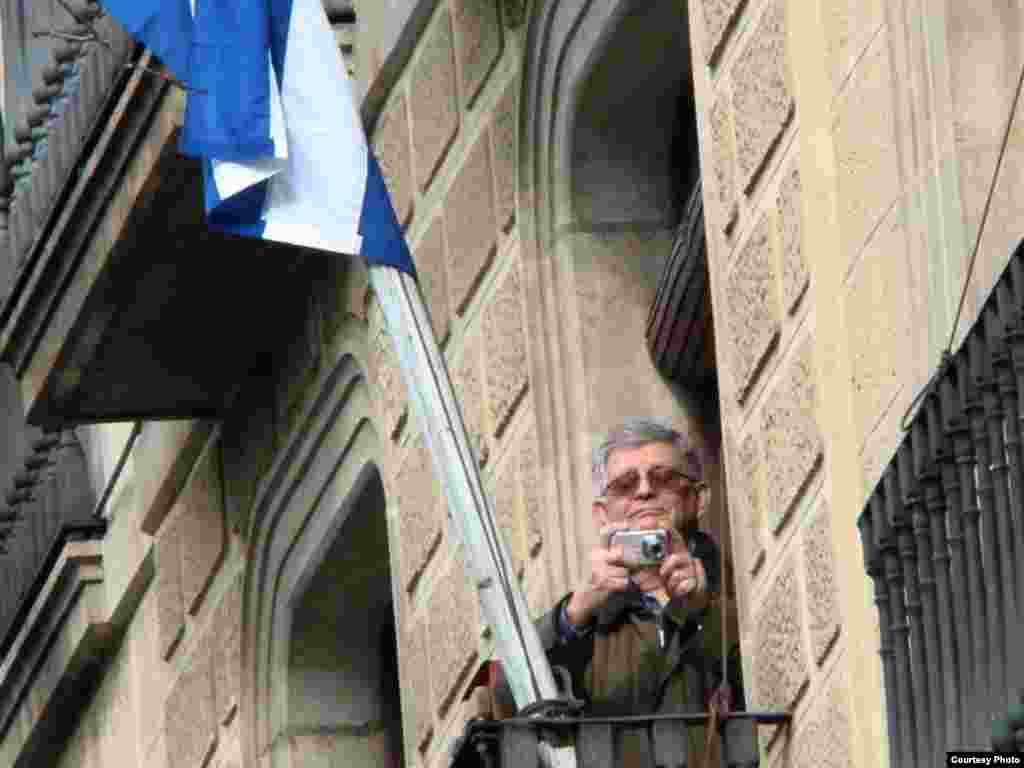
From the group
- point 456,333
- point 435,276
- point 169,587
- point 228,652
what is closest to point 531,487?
point 456,333

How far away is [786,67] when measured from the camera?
14172 mm

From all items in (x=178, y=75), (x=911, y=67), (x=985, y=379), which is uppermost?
(x=178, y=75)

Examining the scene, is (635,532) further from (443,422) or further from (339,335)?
(339,335)

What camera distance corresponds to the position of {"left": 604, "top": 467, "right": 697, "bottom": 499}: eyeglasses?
14852 mm

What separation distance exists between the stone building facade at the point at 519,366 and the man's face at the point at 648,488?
0.28 meters

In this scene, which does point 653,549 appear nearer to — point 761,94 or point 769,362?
point 769,362

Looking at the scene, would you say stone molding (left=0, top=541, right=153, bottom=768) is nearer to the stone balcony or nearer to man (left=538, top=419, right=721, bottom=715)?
the stone balcony

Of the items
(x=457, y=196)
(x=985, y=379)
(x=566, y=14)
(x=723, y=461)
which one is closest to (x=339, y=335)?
(x=457, y=196)

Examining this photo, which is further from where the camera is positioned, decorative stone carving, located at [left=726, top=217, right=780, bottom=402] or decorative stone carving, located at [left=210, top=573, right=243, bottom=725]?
decorative stone carving, located at [left=210, top=573, right=243, bottom=725]

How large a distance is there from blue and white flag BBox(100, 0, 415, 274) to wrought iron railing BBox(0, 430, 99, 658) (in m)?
7.59

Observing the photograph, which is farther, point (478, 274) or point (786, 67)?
point (478, 274)

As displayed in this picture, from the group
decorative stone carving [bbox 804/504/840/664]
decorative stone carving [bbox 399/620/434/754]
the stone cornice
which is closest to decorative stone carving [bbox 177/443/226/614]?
the stone cornice

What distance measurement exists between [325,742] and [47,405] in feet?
5.61

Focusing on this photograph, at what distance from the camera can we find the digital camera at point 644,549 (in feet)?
47.0
